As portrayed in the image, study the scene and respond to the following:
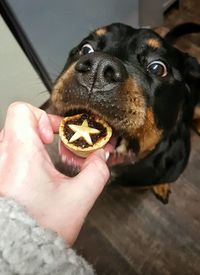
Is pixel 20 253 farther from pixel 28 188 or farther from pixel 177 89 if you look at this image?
pixel 177 89

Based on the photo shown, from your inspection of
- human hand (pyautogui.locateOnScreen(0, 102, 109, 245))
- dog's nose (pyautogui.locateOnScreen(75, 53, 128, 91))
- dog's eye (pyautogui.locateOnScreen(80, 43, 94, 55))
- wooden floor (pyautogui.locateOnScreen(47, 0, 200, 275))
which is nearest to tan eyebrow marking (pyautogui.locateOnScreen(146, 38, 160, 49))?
dog's eye (pyautogui.locateOnScreen(80, 43, 94, 55))

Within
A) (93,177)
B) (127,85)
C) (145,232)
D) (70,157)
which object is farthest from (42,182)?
(145,232)

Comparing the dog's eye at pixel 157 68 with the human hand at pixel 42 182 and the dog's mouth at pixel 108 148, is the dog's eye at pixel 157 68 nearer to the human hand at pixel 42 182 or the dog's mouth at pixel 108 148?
the dog's mouth at pixel 108 148

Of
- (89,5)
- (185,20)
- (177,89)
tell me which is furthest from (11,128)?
(185,20)

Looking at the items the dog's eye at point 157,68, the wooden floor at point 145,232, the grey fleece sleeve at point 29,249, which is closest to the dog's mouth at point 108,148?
the dog's eye at point 157,68

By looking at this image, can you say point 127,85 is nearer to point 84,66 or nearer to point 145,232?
point 84,66
